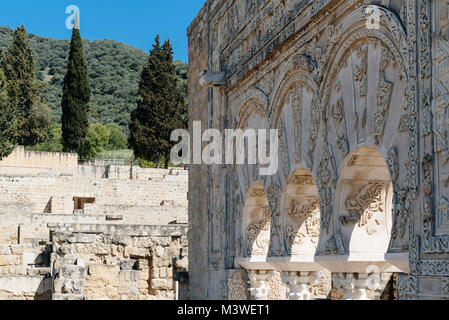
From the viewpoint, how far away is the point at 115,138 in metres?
49.9

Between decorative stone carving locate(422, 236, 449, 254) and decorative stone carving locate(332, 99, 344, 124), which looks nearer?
decorative stone carving locate(422, 236, 449, 254)

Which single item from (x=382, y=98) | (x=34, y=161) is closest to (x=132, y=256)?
(x=382, y=98)

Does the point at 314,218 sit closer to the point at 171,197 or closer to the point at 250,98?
the point at 250,98

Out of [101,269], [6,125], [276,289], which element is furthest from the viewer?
[6,125]

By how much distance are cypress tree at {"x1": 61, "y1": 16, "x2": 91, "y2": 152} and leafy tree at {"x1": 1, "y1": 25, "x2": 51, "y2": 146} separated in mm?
2221

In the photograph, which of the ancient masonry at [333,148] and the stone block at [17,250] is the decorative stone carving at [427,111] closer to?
the ancient masonry at [333,148]

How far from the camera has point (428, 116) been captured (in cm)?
445

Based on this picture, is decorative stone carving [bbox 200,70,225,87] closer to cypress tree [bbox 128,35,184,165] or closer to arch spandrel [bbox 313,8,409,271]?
arch spandrel [bbox 313,8,409,271]

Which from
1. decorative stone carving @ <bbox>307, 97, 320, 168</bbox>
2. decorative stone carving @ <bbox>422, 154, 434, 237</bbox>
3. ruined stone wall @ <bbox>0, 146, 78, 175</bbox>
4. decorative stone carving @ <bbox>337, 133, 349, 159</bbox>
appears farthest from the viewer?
ruined stone wall @ <bbox>0, 146, 78, 175</bbox>

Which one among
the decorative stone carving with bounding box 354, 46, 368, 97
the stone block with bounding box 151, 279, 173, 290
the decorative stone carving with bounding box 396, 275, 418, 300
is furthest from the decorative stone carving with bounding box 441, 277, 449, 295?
the stone block with bounding box 151, 279, 173, 290

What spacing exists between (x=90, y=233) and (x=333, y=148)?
6.17 m

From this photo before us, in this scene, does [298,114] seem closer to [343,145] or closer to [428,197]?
[343,145]

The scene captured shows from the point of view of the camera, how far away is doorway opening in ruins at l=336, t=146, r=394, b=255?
5922mm
